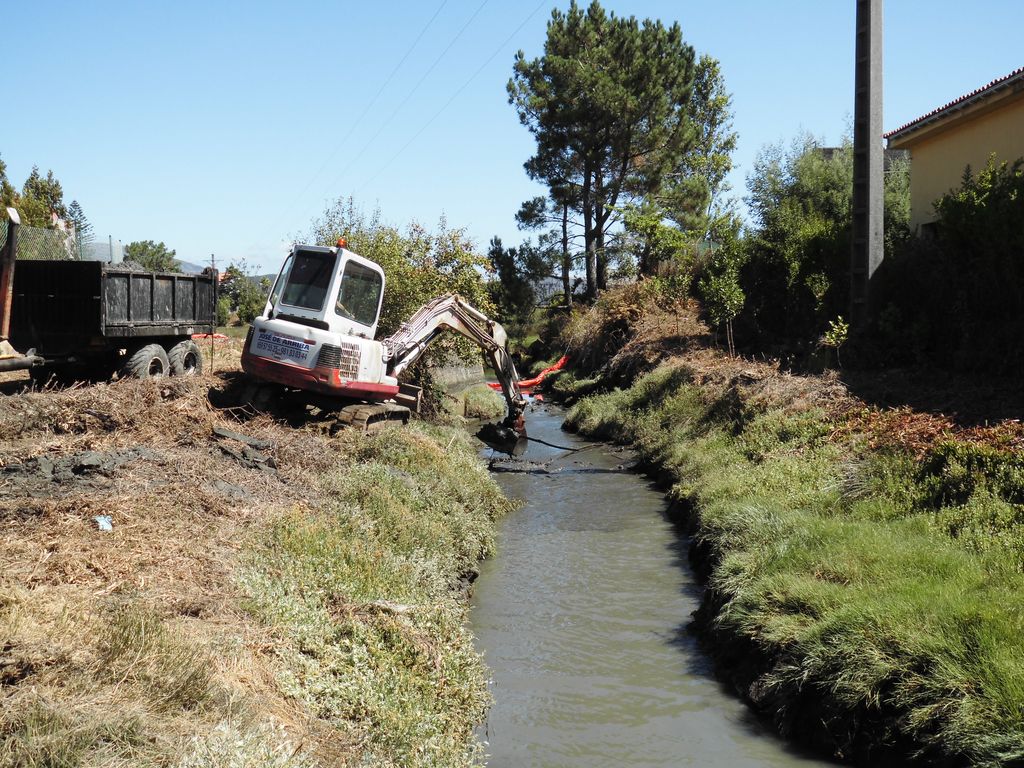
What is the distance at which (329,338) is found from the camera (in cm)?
1420

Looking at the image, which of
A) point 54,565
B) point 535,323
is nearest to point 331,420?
point 54,565

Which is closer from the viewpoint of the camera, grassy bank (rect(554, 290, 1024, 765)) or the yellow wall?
grassy bank (rect(554, 290, 1024, 765))

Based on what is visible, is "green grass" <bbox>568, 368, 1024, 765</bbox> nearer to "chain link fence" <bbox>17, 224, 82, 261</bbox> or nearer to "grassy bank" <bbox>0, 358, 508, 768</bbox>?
"grassy bank" <bbox>0, 358, 508, 768</bbox>

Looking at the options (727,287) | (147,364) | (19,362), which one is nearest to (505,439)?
(147,364)

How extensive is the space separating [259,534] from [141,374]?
8442 mm

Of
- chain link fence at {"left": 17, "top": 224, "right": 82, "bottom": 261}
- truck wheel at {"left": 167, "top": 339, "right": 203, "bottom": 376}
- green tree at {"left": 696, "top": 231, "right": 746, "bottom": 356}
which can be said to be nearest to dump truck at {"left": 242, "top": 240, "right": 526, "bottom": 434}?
truck wheel at {"left": 167, "top": 339, "right": 203, "bottom": 376}

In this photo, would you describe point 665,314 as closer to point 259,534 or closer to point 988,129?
point 988,129

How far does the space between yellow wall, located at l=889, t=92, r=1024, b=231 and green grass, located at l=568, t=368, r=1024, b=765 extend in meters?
7.57

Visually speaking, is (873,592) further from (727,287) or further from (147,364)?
(727,287)

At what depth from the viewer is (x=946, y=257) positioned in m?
15.8

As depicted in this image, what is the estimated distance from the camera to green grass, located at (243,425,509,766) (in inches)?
239

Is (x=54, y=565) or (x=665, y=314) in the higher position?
(x=665, y=314)

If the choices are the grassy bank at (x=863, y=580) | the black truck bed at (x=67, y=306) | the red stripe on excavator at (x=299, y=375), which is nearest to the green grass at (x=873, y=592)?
the grassy bank at (x=863, y=580)

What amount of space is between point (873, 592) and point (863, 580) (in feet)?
1.35
